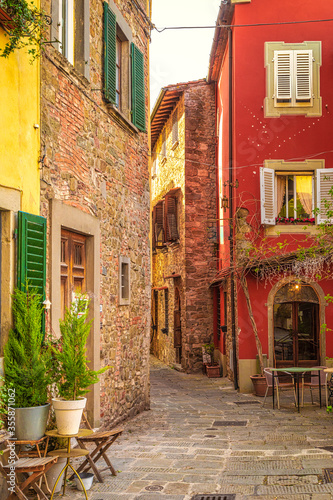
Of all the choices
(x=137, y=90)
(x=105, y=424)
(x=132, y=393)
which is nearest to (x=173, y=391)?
(x=132, y=393)

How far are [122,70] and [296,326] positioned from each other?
693 cm

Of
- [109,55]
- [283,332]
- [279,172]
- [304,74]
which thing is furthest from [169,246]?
[109,55]

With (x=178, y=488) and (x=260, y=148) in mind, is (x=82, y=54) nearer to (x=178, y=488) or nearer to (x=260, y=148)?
(x=178, y=488)

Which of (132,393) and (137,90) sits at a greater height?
(137,90)

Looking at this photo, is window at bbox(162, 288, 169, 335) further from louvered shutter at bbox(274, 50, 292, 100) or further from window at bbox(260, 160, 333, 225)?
louvered shutter at bbox(274, 50, 292, 100)

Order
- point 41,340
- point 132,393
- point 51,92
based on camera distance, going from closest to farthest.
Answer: point 41,340 → point 51,92 → point 132,393

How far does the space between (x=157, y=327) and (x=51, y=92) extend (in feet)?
54.2

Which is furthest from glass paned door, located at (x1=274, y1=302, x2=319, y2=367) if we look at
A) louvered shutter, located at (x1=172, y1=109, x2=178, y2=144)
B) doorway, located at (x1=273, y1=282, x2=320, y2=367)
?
louvered shutter, located at (x1=172, y1=109, x2=178, y2=144)

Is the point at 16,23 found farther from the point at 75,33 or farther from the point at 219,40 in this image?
the point at 219,40

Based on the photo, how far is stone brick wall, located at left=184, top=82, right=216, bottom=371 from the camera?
17.1 metres

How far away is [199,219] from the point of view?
17281 millimetres

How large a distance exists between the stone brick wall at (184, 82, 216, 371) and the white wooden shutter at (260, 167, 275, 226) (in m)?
4.24

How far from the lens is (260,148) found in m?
13.5

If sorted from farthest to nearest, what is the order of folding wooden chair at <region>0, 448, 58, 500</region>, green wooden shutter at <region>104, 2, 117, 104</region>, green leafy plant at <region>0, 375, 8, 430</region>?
green wooden shutter at <region>104, 2, 117, 104</region>
green leafy plant at <region>0, 375, 8, 430</region>
folding wooden chair at <region>0, 448, 58, 500</region>
